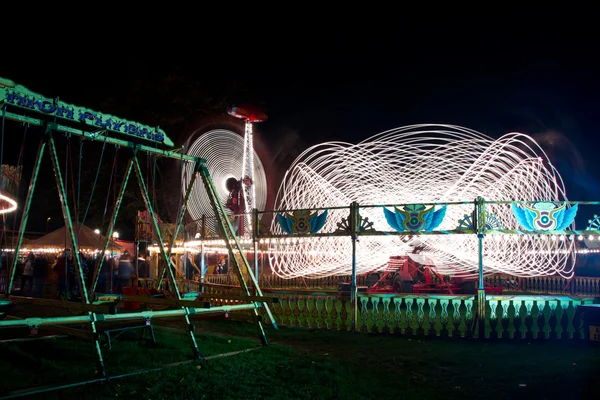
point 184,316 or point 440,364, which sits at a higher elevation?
point 184,316

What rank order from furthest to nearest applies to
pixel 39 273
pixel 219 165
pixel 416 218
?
pixel 219 165
pixel 39 273
pixel 416 218

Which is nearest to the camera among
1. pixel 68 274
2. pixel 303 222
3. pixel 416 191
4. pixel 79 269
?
pixel 79 269

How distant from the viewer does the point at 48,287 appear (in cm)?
1986

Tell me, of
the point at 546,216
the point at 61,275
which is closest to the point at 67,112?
the point at 61,275

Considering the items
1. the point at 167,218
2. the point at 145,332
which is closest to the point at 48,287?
the point at 145,332

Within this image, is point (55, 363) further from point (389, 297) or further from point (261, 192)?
point (261, 192)

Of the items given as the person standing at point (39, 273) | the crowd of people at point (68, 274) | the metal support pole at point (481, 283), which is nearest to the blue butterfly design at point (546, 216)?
the metal support pole at point (481, 283)

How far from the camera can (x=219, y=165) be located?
29438 millimetres

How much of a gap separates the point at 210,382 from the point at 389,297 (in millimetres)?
7076

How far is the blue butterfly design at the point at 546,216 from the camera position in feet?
41.3

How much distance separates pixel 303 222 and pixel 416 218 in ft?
11.0

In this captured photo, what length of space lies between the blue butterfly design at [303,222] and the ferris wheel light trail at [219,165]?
884 centimetres

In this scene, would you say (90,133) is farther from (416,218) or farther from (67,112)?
(416,218)

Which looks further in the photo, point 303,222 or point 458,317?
point 303,222
